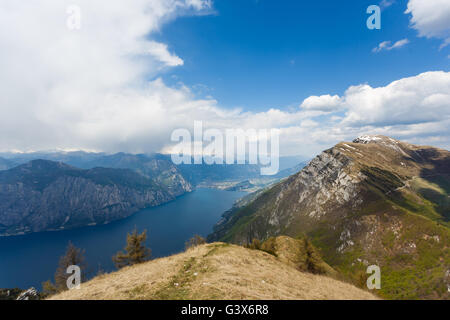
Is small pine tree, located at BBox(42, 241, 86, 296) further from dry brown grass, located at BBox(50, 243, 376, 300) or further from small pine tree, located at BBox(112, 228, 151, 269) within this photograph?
dry brown grass, located at BBox(50, 243, 376, 300)

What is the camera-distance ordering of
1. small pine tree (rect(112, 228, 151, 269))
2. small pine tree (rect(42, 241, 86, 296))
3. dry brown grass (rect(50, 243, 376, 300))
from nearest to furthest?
dry brown grass (rect(50, 243, 376, 300)) < small pine tree (rect(112, 228, 151, 269)) < small pine tree (rect(42, 241, 86, 296))

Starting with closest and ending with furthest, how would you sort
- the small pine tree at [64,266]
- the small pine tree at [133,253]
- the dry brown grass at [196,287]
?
the dry brown grass at [196,287], the small pine tree at [133,253], the small pine tree at [64,266]

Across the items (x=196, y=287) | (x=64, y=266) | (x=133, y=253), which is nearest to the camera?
(x=196, y=287)

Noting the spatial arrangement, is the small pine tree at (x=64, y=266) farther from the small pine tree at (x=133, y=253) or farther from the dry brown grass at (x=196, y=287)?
the dry brown grass at (x=196, y=287)

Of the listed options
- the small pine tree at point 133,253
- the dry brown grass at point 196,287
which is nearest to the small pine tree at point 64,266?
the small pine tree at point 133,253

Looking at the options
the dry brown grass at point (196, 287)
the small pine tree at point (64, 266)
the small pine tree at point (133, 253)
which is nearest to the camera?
the dry brown grass at point (196, 287)

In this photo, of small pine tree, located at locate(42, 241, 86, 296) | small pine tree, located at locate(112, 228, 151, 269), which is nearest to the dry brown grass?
small pine tree, located at locate(112, 228, 151, 269)

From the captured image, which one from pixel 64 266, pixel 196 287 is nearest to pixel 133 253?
pixel 64 266

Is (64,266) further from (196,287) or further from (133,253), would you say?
(196,287)
